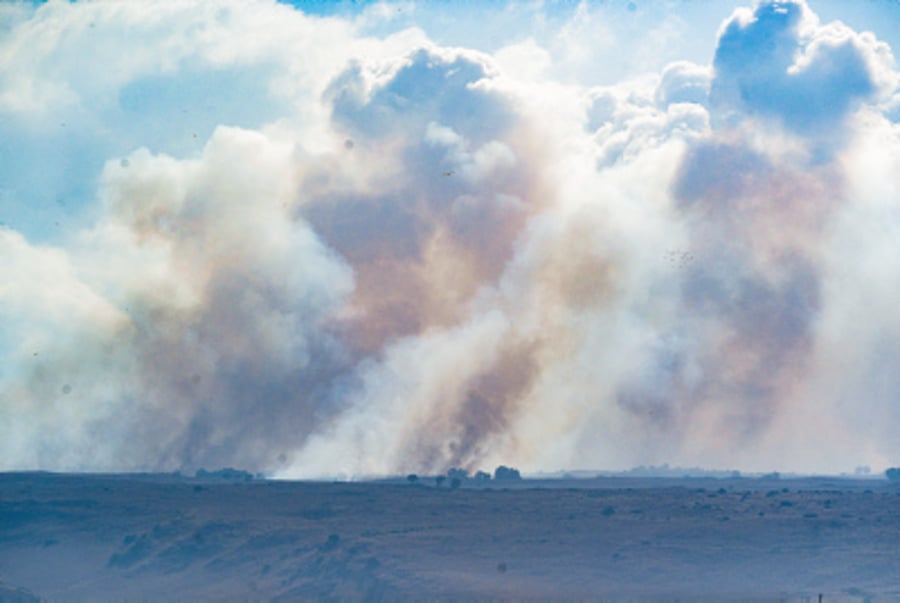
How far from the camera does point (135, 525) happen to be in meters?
110

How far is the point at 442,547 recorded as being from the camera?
324ft

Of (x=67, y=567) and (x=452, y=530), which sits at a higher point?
(x=452, y=530)

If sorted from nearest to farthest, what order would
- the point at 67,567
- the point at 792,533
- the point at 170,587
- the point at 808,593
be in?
the point at 808,593
the point at 170,587
the point at 67,567
the point at 792,533

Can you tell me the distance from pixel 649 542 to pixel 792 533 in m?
17.0

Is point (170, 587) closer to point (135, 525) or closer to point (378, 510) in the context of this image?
point (135, 525)

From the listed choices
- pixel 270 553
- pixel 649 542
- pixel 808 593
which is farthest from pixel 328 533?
pixel 808 593

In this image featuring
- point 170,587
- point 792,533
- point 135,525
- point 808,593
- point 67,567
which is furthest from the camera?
point 135,525

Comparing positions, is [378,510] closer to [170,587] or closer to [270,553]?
[270,553]

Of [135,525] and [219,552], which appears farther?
[135,525]

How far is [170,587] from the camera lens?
293ft

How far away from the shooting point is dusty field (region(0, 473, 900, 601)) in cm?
8550

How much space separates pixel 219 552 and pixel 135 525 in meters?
16.9

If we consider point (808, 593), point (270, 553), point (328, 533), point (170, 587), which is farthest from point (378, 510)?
point (808, 593)

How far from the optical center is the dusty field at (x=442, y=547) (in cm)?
8550
